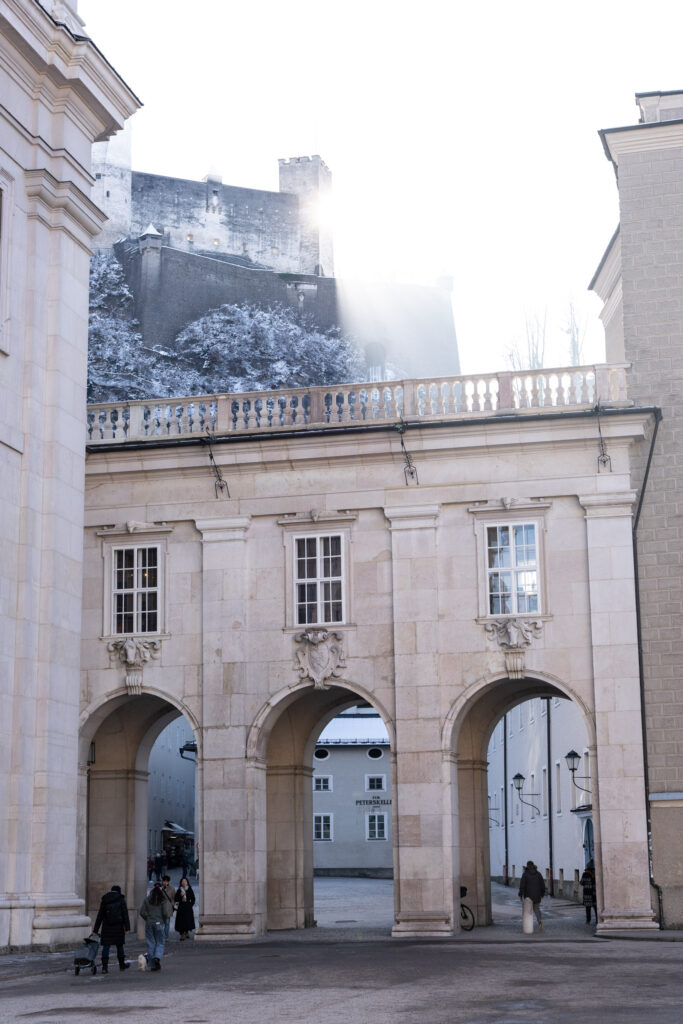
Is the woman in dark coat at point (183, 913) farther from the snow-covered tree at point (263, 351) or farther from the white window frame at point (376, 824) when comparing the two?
the snow-covered tree at point (263, 351)

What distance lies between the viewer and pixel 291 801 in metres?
32.8

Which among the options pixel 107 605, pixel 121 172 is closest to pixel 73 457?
pixel 107 605

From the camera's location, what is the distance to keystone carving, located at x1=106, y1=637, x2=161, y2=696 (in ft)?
103

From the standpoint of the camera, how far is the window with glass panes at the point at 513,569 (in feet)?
98.7

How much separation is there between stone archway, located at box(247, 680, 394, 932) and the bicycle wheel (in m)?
3.39

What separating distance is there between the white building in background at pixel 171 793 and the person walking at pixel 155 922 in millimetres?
43502

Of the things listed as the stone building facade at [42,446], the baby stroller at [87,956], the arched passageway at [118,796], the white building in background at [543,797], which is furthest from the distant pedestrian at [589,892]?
the baby stroller at [87,956]

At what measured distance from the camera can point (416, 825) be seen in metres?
29.5

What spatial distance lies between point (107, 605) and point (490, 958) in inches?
499

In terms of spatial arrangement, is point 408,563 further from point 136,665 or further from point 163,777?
point 163,777

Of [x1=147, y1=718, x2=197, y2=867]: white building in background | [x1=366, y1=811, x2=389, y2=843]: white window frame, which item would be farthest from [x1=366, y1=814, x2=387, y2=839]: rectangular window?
[x1=147, y1=718, x2=197, y2=867]: white building in background

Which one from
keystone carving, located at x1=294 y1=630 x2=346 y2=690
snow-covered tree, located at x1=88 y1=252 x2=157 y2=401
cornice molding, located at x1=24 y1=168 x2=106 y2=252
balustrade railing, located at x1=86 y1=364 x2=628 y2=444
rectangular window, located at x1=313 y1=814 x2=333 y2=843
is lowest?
rectangular window, located at x1=313 y1=814 x2=333 y2=843

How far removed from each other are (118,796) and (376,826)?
38768 millimetres

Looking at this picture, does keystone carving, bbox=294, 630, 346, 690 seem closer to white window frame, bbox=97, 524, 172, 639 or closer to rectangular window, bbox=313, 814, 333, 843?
white window frame, bbox=97, 524, 172, 639
